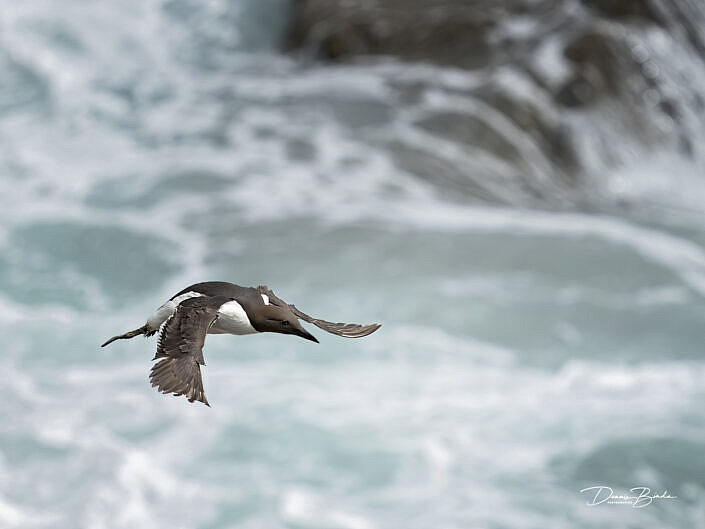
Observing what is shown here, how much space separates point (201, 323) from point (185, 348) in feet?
0.13

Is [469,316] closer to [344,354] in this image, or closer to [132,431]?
[344,354]

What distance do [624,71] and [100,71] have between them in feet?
16.0

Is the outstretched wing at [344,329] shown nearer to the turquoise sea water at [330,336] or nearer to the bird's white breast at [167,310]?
the bird's white breast at [167,310]

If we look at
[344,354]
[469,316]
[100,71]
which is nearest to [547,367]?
[469,316]

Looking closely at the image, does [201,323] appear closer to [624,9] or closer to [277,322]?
[277,322]

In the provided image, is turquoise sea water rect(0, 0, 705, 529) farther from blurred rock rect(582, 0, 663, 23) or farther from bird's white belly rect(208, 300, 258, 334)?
bird's white belly rect(208, 300, 258, 334)

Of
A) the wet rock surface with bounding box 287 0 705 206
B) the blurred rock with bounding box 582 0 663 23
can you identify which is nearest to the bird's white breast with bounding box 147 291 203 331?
the wet rock surface with bounding box 287 0 705 206

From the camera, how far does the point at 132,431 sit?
459 cm

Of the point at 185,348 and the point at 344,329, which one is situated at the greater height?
the point at 344,329

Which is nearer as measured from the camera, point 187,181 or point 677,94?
point 187,181

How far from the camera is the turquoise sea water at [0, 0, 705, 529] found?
4.29 metres

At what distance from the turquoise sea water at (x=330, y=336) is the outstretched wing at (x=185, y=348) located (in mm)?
2816

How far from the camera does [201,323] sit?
1340mm

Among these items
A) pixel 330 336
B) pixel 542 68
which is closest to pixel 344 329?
pixel 330 336
